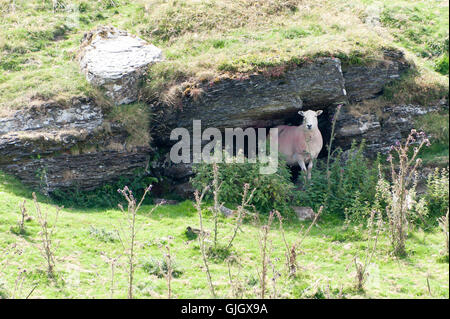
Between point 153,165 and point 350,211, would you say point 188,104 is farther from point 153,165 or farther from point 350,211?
point 350,211

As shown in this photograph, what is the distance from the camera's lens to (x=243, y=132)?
16.8 meters

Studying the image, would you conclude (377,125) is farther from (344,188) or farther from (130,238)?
(130,238)

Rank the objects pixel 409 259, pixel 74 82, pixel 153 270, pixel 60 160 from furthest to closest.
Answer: pixel 74 82
pixel 60 160
pixel 409 259
pixel 153 270

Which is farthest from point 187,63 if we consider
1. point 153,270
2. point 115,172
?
point 153,270

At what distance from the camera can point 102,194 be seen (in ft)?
49.9

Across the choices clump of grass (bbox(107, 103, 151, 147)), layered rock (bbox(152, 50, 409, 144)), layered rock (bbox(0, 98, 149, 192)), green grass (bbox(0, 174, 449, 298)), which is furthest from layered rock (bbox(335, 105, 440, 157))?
layered rock (bbox(0, 98, 149, 192))

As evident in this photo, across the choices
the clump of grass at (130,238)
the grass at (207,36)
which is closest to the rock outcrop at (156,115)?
the grass at (207,36)

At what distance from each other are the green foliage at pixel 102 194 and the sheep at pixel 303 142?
4.28 meters

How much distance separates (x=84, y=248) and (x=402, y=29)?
51.4ft

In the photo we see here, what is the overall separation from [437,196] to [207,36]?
10112mm

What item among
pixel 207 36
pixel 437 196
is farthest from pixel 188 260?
pixel 207 36

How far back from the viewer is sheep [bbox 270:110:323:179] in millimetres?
16172

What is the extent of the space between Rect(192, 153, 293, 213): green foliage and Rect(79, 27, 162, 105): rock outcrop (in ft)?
12.3

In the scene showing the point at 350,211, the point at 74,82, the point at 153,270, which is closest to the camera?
the point at 153,270
